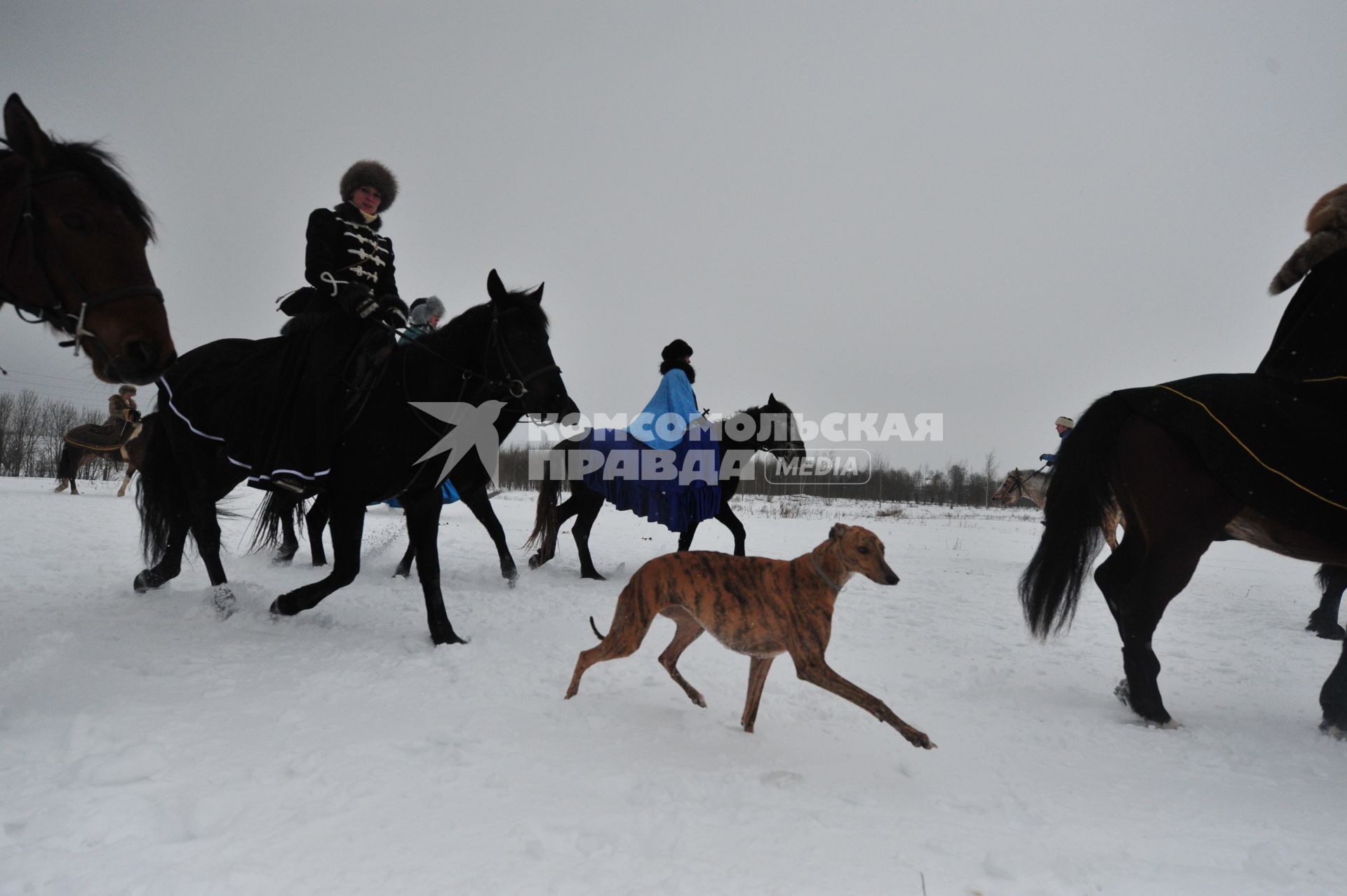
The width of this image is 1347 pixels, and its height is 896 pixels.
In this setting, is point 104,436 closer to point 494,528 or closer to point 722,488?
point 494,528

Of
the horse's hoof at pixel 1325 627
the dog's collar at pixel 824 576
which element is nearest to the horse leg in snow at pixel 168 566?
the dog's collar at pixel 824 576

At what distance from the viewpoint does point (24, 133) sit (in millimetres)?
2674

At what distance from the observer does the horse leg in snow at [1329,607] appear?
5715mm

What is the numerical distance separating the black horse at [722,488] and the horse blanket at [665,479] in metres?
0.22

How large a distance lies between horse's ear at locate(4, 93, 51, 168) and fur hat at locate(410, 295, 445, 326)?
4442mm

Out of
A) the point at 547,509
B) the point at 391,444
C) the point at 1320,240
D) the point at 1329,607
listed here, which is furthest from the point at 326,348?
the point at 1329,607

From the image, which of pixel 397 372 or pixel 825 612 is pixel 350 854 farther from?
pixel 397 372

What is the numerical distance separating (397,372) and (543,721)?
111 inches

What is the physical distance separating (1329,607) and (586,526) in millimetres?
7523

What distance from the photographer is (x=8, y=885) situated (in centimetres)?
169

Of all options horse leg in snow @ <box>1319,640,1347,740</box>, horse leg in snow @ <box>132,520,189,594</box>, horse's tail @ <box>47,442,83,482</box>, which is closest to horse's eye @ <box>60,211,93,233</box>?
horse leg in snow @ <box>132,520,189,594</box>

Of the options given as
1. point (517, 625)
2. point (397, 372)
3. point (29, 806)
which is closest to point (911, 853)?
point (29, 806)

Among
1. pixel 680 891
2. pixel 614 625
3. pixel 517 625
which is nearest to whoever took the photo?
pixel 680 891

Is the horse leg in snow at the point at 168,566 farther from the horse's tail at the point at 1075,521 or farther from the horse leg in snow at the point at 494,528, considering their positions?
the horse's tail at the point at 1075,521
